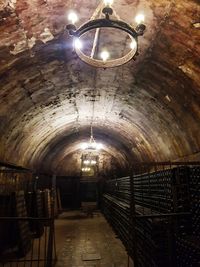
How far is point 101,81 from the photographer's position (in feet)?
23.0

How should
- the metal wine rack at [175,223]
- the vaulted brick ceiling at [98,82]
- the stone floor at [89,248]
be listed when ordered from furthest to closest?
the stone floor at [89,248] → the metal wine rack at [175,223] → the vaulted brick ceiling at [98,82]

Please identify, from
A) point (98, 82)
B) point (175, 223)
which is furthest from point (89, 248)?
point (98, 82)

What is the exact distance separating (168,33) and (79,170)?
56.9 ft

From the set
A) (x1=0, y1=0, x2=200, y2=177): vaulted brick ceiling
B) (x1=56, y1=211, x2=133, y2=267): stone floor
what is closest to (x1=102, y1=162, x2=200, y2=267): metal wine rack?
(x1=56, y1=211, x2=133, y2=267): stone floor

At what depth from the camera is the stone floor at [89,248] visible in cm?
658

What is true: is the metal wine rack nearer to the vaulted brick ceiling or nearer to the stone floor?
the stone floor

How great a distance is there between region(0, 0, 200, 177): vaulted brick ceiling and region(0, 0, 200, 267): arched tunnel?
2 cm

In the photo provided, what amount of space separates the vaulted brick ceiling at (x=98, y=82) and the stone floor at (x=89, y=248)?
10.6 feet

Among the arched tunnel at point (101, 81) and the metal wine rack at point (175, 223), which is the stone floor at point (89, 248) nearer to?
the metal wine rack at point (175, 223)

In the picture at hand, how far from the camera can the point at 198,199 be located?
4.33 meters

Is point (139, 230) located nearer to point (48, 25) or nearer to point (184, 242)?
point (184, 242)

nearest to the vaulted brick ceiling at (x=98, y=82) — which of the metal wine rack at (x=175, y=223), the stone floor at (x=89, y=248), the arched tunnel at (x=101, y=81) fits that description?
the arched tunnel at (x=101, y=81)

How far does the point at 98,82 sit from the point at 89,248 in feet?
16.5

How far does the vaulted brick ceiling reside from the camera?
13.6ft
